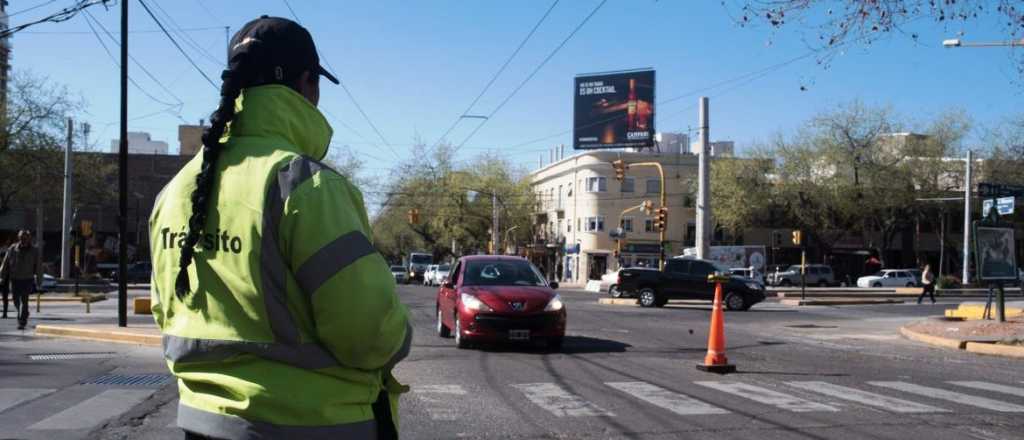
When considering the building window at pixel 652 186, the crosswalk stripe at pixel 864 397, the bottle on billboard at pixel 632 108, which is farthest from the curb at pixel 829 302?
the building window at pixel 652 186

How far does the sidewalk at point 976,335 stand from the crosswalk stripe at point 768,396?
6968mm

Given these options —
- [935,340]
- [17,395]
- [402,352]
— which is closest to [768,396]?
[17,395]

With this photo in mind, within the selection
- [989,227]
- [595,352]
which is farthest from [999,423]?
[989,227]

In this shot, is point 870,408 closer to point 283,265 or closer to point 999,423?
point 999,423

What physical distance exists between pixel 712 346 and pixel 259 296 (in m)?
9.22

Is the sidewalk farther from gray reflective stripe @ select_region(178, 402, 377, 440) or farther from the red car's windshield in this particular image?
gray reflective stripe @ select_region(178, 402, 377, 440)

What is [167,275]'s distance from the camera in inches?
89.8

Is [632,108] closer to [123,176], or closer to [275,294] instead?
[123,176]

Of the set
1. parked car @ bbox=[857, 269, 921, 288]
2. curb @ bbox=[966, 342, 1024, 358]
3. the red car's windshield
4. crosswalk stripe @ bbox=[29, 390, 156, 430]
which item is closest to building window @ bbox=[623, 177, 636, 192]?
parked car @ bbox=[857, 269, 921, 288]

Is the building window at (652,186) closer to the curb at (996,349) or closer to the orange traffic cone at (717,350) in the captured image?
the curb at (996,349)

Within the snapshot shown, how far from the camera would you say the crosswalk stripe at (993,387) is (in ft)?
30.3

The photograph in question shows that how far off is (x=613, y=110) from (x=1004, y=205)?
4136 centimetres

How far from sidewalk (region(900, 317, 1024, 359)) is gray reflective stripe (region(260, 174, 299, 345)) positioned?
14383mm

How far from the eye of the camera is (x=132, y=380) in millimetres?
9234
